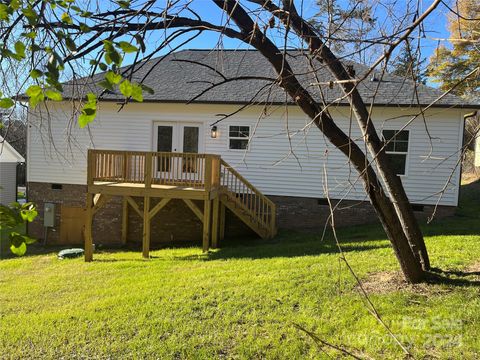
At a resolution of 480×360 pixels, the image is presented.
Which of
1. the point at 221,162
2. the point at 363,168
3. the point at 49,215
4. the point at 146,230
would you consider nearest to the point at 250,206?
the point at 221,162

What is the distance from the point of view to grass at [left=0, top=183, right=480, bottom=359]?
13.0 feet

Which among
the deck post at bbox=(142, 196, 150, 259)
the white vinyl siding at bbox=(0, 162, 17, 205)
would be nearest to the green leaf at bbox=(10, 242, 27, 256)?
the deck post at bbox=(142, 196, 150, 259)

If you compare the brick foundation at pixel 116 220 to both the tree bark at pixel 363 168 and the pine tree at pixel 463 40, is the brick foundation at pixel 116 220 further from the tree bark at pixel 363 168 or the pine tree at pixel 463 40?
the pine tree at pixel 463 40

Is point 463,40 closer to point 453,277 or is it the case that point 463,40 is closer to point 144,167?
point 453,277

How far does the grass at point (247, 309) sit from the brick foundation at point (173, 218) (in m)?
3.95

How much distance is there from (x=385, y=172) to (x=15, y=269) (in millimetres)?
9374

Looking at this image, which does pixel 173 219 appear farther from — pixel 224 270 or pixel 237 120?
pixel 224 270

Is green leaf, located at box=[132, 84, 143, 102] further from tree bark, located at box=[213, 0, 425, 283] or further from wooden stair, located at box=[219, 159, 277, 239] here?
wooden stair, located at box=[219, 159, 277, 239]

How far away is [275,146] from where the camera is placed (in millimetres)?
12312

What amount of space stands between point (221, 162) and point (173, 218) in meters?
3.55

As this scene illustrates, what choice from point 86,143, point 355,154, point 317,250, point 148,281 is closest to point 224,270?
point 148,281

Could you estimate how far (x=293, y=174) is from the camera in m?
12.4

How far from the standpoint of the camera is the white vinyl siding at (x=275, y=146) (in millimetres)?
11461

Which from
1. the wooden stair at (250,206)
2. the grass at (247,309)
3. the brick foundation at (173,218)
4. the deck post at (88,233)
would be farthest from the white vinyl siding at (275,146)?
the grass at (247,309)
